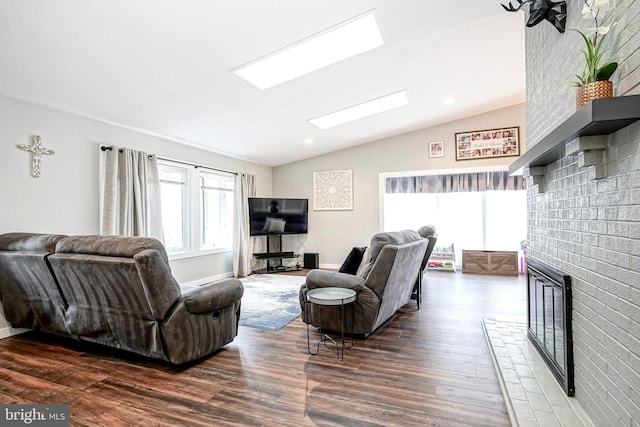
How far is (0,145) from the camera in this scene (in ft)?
10.0

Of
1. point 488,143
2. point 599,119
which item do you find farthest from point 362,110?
point 599,119

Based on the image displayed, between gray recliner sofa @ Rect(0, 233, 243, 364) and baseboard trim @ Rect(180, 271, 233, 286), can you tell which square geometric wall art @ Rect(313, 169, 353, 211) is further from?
gray recliner sofa @ Rect(0, 233, 243, 364)

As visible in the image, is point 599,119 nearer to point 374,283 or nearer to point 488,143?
point 374,283

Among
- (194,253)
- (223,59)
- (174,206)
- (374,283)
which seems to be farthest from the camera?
(194,253)

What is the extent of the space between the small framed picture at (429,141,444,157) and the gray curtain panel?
81cm

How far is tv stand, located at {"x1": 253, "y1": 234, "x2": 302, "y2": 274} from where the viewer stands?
21.5ft

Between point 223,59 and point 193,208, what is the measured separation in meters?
3.01

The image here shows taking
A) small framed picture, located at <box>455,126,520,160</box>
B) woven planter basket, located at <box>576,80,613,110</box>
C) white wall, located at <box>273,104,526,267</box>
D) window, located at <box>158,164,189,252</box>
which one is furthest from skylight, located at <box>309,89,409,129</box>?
woven planter basket, located at <box>576,80,613,110</box>

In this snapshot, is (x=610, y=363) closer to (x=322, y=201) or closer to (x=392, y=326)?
(x=392, y=326)

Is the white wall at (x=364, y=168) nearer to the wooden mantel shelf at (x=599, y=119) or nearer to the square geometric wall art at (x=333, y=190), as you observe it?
the square geometric wall art at (x=333, y=190)

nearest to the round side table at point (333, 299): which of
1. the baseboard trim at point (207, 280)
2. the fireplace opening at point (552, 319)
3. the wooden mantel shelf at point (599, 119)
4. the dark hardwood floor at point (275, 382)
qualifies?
the dark hardwood floor at point (275, 382)

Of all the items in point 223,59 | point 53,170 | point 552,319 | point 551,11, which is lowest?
point 552,319

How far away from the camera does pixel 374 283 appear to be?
2902 millimetres

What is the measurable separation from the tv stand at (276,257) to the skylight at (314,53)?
371 cm
